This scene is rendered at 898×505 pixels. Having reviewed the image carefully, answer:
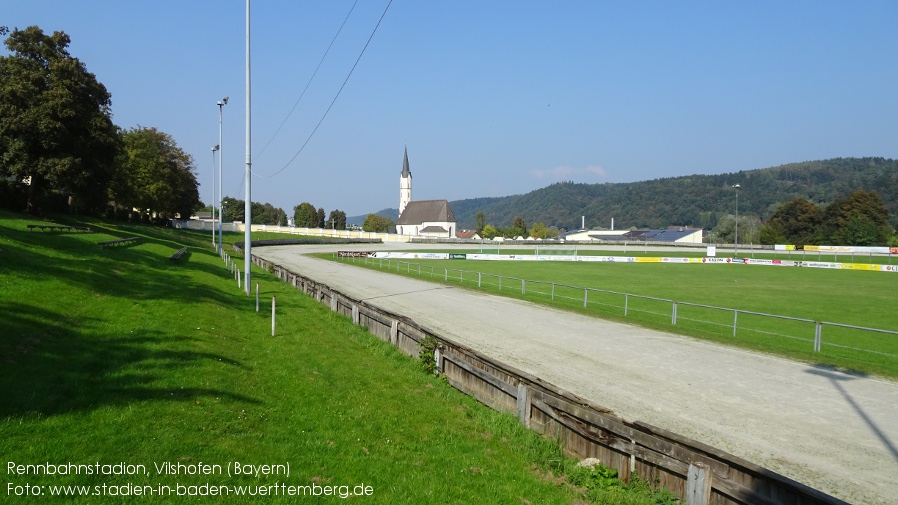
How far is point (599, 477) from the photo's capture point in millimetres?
6898

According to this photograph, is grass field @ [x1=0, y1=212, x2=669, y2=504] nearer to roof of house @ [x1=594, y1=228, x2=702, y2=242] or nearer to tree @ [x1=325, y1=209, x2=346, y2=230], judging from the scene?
roof of house @ [x1=594, y1=228, x2=702, y2=242]

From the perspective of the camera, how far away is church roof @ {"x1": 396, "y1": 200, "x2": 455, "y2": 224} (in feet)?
598

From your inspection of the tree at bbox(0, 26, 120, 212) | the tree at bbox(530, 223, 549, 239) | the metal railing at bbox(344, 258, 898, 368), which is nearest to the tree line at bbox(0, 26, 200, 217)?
the tree at bbox(0, 26, 120, 212)

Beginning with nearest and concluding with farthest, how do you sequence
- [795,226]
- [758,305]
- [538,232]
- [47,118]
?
[758,305]
[47,118]
[795,226]
[538,232]

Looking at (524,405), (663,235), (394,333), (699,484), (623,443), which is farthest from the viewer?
(663,235)

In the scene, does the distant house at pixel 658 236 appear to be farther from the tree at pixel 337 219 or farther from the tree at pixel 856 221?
the tree at pixel 337 219

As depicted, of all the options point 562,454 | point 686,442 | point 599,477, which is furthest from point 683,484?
point 562,454

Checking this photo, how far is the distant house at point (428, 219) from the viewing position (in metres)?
179

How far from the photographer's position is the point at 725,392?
11.4 m

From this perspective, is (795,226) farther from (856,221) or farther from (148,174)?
(148,174)

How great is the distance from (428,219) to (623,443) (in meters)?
178

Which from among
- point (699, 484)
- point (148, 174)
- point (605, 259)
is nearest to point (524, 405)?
point (699, 484)

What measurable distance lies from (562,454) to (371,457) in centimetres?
254

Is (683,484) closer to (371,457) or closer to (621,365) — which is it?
(371,457)
